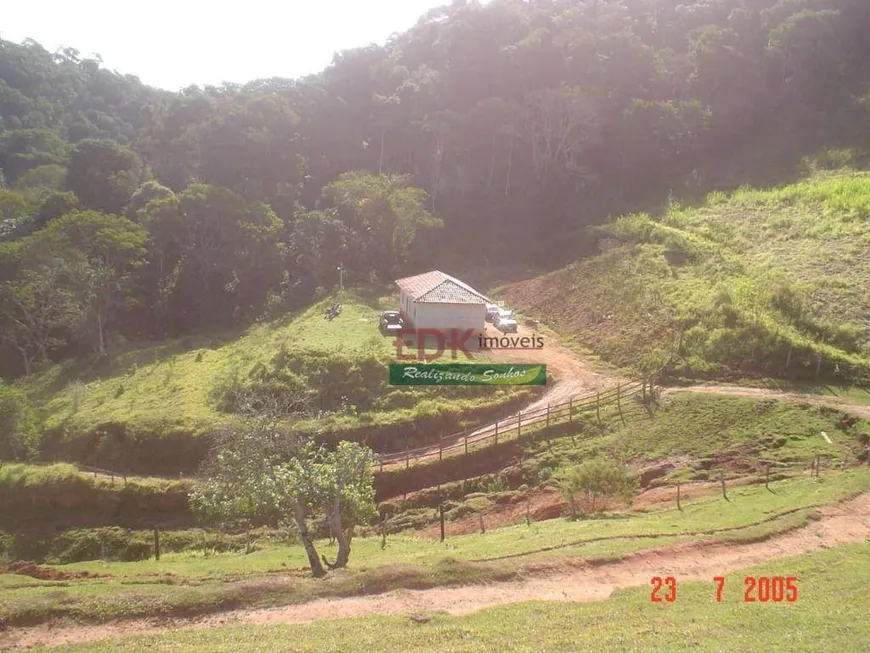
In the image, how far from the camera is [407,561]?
14.8 m

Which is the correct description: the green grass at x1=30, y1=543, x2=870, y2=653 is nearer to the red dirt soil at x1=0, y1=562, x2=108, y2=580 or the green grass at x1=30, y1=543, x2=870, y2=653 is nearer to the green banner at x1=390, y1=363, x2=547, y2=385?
the red dirt soil at x1=0, y1=562, x2=108, y2=580

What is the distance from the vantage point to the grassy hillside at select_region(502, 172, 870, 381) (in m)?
26.2

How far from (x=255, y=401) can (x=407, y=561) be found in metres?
10.4

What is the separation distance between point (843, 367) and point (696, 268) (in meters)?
11.3

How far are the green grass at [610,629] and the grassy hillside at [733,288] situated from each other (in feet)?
50.6

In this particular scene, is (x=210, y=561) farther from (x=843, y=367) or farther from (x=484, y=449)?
(x=843, y=367)

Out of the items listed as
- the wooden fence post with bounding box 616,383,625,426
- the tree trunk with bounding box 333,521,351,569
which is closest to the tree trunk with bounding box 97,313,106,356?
the tree trunk with bounding box 333,521,351,569

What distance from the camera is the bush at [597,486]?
61.5ft

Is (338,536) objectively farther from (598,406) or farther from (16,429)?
(16,429)

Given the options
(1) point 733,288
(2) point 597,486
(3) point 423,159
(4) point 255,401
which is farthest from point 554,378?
(3) point 423,159

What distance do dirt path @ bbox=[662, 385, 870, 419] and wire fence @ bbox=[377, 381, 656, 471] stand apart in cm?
191

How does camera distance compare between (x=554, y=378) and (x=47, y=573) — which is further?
(x=554, y=378)

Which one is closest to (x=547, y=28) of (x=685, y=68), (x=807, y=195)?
(x=685, y=68)
